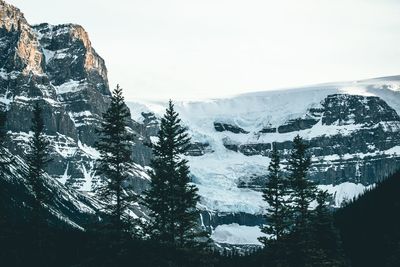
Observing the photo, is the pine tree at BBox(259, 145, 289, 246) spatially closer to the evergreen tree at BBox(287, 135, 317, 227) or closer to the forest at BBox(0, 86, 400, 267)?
the forest at BBox(0, 86, 400, 267)

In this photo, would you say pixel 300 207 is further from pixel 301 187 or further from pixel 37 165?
pixel 37 165

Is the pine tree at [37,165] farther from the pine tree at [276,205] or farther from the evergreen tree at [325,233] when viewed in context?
the evergreen tree at [325,233]

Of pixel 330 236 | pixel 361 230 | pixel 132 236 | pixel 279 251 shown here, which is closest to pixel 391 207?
pixel 361 230

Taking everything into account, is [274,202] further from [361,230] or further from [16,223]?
[361,230]

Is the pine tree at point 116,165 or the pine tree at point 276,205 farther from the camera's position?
the pine tree at point 276,205

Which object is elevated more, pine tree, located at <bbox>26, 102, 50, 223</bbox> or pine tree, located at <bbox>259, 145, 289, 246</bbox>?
pine tree, located at <bbox>26, 102, 50, 223</bbox>

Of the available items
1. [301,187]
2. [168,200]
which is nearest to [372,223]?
[301,187]

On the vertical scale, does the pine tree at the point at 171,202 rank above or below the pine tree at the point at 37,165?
below

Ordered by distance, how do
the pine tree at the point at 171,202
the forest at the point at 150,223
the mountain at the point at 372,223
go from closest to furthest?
the forest at the point at 150,223 → the pine tree at the point at 171,202 → the mountain at the point at 372,223

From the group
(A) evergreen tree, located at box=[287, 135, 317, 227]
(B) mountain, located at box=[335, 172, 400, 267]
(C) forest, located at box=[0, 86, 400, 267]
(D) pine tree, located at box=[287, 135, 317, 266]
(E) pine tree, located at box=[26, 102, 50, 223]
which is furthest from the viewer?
(B) mountain, located at box=[335, 172, 400, 267]

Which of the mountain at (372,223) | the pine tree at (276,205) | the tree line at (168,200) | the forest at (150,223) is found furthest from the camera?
the mountain at (372,223)

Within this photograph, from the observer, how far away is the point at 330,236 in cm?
6438

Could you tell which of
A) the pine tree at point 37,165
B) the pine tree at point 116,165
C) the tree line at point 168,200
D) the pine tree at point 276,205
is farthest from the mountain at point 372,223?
the pine tree at point 116,165

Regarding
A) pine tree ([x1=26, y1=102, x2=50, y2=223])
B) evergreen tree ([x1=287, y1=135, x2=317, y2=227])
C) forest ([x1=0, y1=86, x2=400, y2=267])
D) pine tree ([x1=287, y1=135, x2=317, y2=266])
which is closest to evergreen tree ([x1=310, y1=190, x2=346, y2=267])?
forest ([x1=0, y1=86, x2=400, y2=267])
